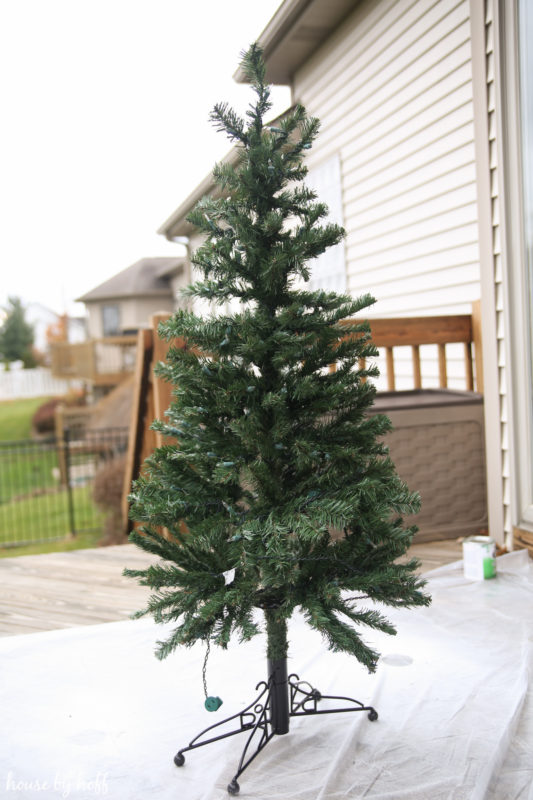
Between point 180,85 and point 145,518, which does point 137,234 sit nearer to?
point 180,85

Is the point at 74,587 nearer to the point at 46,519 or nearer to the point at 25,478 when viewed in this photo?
the point at 46,519

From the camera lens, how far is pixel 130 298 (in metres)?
23.8

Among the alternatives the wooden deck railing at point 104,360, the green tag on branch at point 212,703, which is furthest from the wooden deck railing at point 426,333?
the wooden deck railing at point 104,360

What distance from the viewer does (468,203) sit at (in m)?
4.14

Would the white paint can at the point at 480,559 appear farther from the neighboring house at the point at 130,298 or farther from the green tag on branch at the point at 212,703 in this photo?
the neighboring house at the point at 130,298

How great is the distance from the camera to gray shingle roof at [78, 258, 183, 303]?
23.3 metres

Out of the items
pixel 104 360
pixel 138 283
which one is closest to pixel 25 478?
pixel 104 360

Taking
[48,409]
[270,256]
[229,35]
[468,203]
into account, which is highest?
[229,35]

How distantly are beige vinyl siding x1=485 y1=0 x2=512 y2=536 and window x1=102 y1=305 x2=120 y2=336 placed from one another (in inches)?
893

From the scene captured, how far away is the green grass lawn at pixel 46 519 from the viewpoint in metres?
10.1

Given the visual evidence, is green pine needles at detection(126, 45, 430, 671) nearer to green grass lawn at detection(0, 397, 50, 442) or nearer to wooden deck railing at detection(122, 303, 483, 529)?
wooden deck railing at detection(122, 303, 483, 529)

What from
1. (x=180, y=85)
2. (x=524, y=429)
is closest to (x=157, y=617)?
(x=524, y=429)

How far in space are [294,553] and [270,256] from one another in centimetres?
67

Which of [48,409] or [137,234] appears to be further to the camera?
[137,234]
